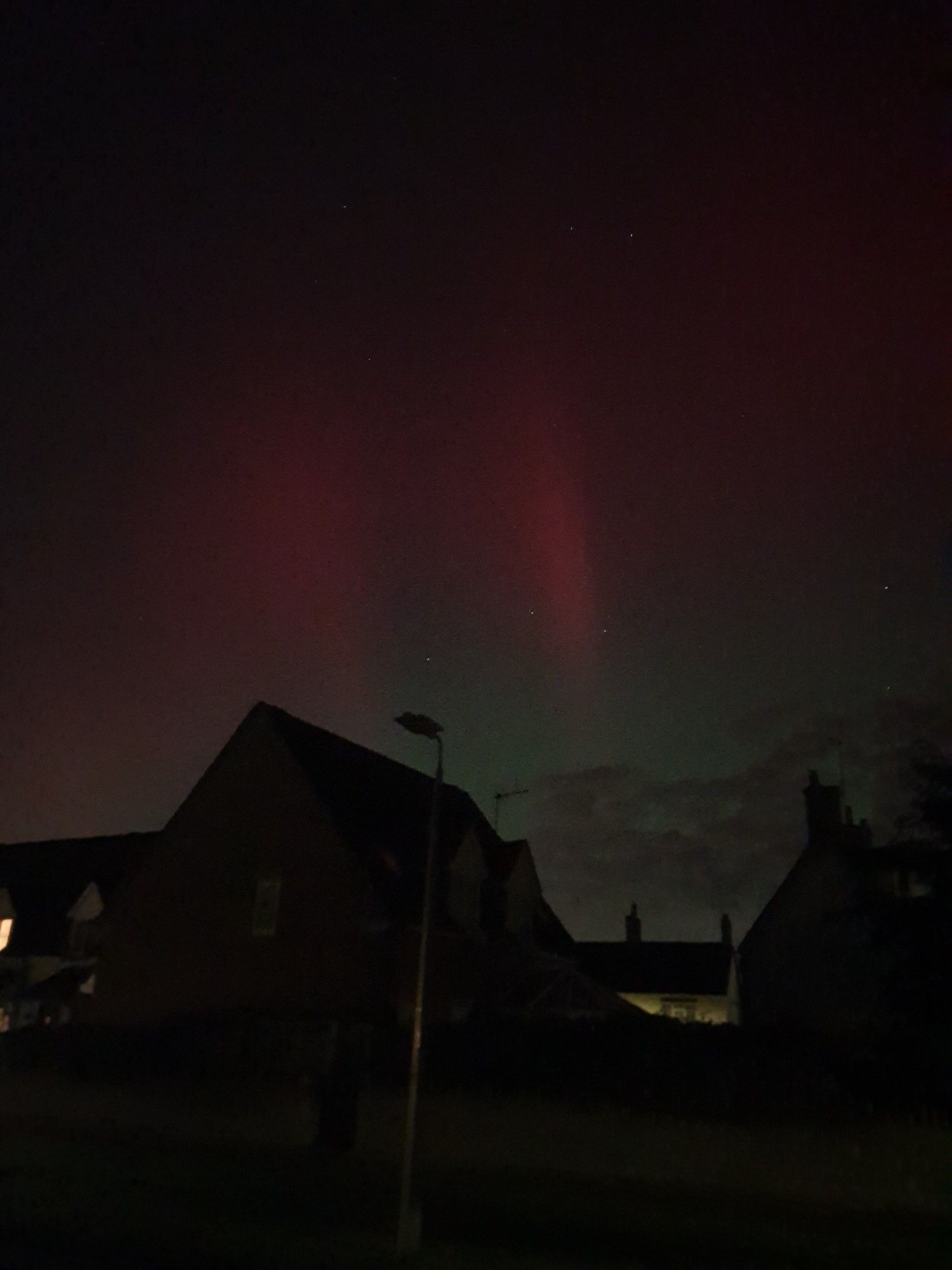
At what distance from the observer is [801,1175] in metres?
20.7

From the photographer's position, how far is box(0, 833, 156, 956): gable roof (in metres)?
47.5

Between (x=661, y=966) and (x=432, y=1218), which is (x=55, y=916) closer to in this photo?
(x=661, y=966)

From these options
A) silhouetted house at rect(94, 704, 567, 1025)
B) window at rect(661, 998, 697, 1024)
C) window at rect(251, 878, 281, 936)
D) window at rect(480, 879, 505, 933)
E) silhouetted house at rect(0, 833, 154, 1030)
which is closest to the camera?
silhouetted house at rect(94, 704, 567, 1025)

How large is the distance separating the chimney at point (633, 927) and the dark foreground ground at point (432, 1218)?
41.9m

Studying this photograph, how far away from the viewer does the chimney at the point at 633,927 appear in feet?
210

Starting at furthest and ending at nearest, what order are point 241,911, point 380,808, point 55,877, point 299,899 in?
point 55,877
point 380,808
point 241,911
point 299,899

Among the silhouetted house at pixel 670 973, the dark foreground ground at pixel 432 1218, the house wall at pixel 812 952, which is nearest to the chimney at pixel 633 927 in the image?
the silhouetted house at pixel 670 973

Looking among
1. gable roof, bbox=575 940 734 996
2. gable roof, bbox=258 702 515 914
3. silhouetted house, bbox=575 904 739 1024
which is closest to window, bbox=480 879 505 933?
gable roof, bbox=258 702 515 914

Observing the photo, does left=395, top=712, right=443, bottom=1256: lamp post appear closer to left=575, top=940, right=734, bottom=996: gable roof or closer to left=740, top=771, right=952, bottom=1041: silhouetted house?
left=740, top=771, right=952, bottom=1041: silhouetted house

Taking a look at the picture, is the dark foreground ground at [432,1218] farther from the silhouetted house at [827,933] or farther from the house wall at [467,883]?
the house wall at [467,883]

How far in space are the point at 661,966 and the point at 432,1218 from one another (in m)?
44.0

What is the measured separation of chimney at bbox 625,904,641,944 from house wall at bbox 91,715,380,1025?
32.9m

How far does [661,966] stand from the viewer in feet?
200

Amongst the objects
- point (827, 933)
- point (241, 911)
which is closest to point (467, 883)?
point (241, 911)
